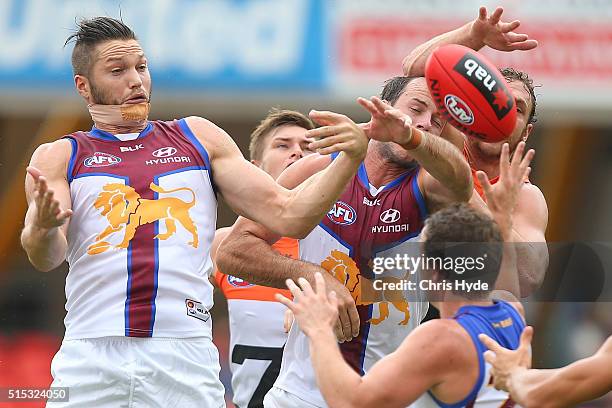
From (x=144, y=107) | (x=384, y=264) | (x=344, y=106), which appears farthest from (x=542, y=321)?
(x=144, y=107)

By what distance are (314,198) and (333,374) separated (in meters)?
0.85

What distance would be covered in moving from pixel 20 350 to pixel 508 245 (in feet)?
27.0

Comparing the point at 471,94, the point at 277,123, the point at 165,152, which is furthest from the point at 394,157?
the point at 277,123

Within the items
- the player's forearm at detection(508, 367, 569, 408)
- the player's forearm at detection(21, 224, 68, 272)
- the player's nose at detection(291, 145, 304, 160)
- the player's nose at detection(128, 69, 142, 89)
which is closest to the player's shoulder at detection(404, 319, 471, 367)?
the player's forearm at detection(508, 367, 569, 408)

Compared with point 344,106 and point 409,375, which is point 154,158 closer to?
point 409,375

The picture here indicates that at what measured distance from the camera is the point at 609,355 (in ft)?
13.5

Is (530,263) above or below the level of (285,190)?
below

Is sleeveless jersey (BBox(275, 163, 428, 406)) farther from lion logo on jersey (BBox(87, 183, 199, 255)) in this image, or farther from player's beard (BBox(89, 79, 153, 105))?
player's beard (BBox(89, 79, 153, 105))

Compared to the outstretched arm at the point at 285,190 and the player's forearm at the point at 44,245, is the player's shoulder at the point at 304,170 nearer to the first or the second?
the outstretched arm at the point at 285,190

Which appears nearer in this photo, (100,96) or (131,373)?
(131,373)

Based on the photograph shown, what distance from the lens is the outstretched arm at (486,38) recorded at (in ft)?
19.3


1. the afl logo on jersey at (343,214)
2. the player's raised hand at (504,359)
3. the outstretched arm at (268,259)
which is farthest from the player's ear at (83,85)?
the player's raised hand at (504,359)

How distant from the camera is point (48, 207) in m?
4.46

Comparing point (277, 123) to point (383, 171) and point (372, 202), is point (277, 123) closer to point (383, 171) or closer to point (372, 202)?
point (383, 171)
